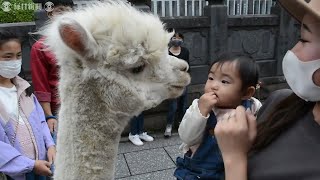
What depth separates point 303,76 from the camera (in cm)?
116

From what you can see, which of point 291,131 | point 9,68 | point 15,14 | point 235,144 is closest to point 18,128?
point 9,68

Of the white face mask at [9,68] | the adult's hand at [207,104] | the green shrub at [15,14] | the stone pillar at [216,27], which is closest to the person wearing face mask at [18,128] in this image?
the white face mask at [9,68]

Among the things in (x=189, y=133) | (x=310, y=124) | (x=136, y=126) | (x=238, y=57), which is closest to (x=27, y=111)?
(x=189, y=133)

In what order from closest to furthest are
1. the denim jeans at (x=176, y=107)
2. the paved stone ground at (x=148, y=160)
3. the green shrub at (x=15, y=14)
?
the paved stone ground at (x=148, y=160) < the denim jeans at (x=176, y=107) < the green shrub at (x=15, y=14)

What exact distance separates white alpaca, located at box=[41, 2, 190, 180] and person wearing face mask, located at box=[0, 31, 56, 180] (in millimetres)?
647

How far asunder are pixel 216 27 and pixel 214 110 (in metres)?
4.55

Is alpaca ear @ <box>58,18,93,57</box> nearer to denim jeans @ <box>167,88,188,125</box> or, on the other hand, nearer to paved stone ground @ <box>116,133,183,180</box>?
paved stone ground @ <box>116,133,183,180</box>

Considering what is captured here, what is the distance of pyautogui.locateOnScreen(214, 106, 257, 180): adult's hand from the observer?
1.17 metres

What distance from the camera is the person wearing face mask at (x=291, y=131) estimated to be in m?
1.11

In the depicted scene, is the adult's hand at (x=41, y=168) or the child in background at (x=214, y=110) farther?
the adult's hand at (x=41, y=168)

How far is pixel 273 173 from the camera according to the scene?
3.86ft

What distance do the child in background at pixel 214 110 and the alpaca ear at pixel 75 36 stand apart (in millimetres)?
656

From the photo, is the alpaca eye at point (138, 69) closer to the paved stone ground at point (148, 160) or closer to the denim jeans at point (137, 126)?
the paved stone ground at point (148, 160)

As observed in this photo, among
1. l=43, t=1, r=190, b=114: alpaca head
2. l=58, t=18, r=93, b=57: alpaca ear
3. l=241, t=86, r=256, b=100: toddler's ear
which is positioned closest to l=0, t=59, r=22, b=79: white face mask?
l=43, t=1, r=190, b=114: alpaca head
